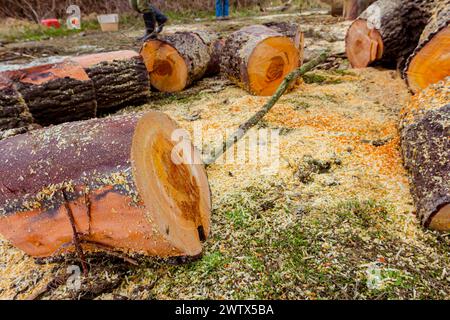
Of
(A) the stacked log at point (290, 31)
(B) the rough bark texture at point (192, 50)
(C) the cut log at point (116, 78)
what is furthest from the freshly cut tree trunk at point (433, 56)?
(C) the cut log at point (116, 78)

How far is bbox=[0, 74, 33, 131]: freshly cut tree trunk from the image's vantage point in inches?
127

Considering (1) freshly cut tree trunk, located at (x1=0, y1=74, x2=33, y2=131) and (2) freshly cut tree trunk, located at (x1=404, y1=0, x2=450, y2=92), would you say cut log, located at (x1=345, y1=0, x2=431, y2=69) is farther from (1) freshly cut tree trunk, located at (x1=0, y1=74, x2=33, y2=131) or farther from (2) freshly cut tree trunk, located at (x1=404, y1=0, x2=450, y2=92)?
(1) freshly cut tree trunk, located at (x1=0, y1=74, x2=33, y2=131)

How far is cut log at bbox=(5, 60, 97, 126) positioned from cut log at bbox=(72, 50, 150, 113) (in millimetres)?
147

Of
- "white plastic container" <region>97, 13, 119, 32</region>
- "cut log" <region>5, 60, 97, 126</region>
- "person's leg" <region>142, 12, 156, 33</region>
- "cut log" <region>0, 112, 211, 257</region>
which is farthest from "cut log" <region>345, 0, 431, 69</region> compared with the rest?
"white plastic container" <region>97, 13, 119, 32</region>

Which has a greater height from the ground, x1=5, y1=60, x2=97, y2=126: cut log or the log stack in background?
the log stack in background

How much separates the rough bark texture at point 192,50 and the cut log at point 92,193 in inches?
112

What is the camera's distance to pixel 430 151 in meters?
2.04

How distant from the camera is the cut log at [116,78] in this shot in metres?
3.74

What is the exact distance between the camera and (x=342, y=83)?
14.2 ft

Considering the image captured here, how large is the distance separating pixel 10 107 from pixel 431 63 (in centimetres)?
385

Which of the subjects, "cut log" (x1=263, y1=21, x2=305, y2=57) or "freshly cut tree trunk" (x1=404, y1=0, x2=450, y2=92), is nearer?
"freshly cut tree trunk" (x1=404, y1=0, x2=450, y2=92)

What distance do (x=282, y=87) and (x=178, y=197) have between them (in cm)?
200

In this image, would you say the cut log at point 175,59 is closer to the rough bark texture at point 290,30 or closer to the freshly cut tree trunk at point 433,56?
the rough bark texture at point 290,30
